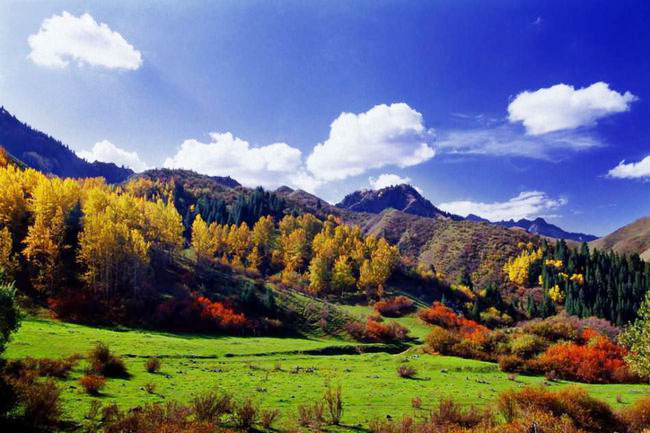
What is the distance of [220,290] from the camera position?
3725 inches

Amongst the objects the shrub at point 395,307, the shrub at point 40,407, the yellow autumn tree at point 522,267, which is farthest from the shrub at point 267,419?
the yellow autumn tree at point 522,267

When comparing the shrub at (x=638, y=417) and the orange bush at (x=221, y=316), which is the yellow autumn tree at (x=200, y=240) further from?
the shrub at (x=638, y=417)

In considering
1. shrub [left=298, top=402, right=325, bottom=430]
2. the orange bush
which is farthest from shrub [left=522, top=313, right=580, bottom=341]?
shrub [left=298, top=402, right=325, bottom=430]

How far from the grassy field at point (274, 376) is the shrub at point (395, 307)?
158 ft

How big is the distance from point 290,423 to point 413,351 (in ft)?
153

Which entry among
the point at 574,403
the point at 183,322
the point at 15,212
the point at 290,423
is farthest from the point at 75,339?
the point at 15,212

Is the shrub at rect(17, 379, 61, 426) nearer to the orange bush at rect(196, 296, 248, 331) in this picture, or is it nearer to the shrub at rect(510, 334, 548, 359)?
the orange bush at rect(196, 296, 248, 331)

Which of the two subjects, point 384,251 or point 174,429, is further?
point 384,251

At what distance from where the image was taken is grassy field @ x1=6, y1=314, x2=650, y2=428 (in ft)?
89.7

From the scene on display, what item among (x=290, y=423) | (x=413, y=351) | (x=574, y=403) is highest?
(x=574, y=403)

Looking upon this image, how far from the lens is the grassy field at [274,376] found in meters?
27.3

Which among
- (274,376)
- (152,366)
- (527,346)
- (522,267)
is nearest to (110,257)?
(152,366)

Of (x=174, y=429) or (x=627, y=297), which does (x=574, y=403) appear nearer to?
(x=174, y=429)

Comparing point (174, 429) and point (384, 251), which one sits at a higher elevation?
point (384, 251)
